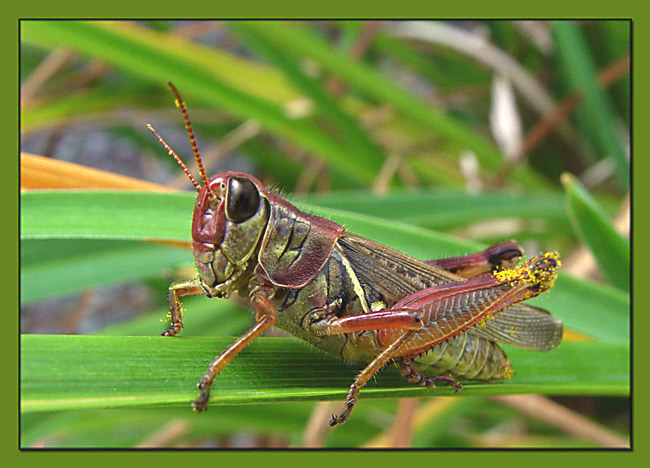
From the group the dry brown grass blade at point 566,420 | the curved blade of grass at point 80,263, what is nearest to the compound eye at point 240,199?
the curved blade of grass at point 80,263

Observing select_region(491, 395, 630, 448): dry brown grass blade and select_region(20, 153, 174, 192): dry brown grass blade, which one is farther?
select_region(491, 395, 630, 448): dry brown grass blade

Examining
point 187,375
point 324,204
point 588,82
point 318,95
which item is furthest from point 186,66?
point 588,82

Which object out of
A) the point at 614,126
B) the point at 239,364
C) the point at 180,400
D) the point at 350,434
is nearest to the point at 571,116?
the point at 614,126

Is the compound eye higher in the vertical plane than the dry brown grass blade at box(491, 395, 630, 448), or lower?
higher

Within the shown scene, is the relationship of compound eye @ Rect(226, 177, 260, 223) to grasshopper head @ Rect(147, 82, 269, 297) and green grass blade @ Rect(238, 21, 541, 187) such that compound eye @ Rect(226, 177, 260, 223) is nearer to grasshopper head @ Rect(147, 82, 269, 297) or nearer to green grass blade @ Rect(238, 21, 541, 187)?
grasshopper head @ Rect(147, 82, 269, 297)

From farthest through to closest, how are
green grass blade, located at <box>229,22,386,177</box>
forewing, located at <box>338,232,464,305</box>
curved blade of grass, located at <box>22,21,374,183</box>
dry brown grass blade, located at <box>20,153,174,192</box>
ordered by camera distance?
green grass blade, located at <box>229,22,386,177</box> < curved blade of grass, located at <box>22,21,374,183</box> < dry brown grass blade, located at <box>20,153,174,192</box> < forewing, located at <box>338,232,464,305</box>

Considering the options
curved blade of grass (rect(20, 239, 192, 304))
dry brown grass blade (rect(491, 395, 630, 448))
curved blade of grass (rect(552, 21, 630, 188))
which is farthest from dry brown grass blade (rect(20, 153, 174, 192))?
curved blade of grass (rect(552, 21, 630, 188))

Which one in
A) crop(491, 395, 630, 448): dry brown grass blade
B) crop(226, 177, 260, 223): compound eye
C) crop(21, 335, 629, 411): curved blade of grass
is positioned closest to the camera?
crop(21, 335, 629, 411): curved blade of grass
